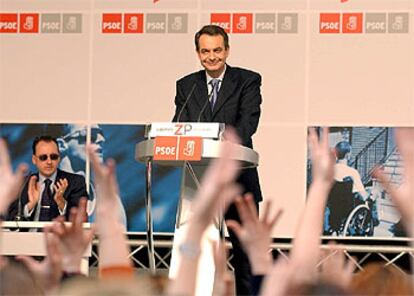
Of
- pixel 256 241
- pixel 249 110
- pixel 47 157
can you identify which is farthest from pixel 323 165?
pixel 47 157

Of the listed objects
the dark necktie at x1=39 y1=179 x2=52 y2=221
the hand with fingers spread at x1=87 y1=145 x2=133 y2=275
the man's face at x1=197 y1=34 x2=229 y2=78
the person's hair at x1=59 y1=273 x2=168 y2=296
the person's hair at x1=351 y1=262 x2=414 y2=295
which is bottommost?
the dark necktie at x1=39 y1=179 x2=52 y2=221

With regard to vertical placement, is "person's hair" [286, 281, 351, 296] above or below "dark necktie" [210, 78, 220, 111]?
below

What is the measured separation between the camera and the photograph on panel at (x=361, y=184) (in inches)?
308

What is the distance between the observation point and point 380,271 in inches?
78.5

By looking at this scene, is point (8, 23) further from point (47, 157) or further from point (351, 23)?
point (351, 23)

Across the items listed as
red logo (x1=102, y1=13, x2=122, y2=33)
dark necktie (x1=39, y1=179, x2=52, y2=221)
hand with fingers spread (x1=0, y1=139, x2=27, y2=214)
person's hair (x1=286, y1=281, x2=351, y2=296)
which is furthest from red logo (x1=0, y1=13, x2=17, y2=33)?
person's hair (x1=286, y1=281, x2=351, y2=296)

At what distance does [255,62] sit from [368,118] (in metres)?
0.91

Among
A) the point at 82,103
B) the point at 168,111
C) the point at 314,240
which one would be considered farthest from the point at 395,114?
the point at 314,240

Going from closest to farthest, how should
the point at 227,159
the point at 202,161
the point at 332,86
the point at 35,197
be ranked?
1. the point at 227,159
2. the point at 202,161
3. the point at 35,197
4. the point at 332,86

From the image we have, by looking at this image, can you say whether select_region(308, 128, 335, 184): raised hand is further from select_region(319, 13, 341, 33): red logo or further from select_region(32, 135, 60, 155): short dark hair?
select_region(319, 13, 341, 33): red logo

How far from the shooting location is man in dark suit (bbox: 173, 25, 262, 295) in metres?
5.63

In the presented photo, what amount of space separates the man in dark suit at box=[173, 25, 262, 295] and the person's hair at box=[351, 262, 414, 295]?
3.53 m

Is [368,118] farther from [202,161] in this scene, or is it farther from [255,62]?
[202,161]

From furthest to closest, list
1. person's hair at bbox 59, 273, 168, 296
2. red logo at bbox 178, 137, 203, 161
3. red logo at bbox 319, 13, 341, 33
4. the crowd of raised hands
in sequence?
red logo at bbox 319, 13, 341, 33 → red logo at bbox 178, 137, 203, 161 → the crowd of raised hands → person's hair at bbox 59, 273, 168, 296
